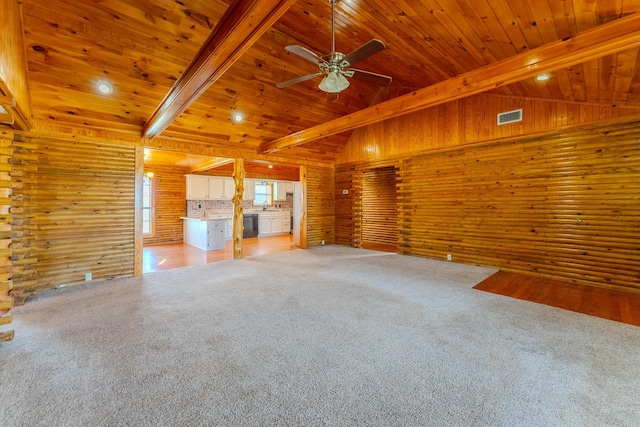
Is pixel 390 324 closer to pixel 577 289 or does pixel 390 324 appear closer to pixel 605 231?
pixel 577 289

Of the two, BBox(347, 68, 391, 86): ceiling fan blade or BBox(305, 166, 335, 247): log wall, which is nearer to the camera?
BBox(347, 68, 391, 86): ceiling fan blade

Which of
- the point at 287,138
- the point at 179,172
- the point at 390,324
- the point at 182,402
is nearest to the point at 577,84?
the point at 390,324

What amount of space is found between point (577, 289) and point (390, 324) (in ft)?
11.0

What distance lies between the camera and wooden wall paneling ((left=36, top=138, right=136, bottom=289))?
4090 millimetres

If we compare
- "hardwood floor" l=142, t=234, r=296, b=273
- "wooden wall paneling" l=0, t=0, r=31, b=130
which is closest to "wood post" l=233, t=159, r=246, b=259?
"hardwood floor" l=142, t=234, r=296, b=273

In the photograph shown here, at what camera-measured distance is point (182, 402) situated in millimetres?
1700

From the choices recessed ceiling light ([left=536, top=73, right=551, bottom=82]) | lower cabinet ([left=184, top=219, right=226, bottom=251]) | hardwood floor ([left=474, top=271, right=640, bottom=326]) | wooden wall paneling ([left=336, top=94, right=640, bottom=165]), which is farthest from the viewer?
lower cabinet ([left=184, top=219, right=226, bottom=251])

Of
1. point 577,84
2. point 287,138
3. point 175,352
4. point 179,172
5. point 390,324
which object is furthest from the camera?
point 179,172

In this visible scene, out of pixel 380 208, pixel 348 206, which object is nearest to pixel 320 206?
pixel 348 206

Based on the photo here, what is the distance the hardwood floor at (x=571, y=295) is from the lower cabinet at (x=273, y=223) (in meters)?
7.87

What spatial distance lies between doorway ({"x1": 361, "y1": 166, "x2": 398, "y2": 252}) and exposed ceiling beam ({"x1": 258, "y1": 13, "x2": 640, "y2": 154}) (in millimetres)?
4761

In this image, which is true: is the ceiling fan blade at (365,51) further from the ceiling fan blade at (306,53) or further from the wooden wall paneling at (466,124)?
the wooden wall paneling at (466,124)

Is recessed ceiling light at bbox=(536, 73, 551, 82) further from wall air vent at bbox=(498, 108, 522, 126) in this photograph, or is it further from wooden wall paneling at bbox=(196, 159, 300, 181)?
wooden wall paneling at bbox=(196, 159, 300, 181)

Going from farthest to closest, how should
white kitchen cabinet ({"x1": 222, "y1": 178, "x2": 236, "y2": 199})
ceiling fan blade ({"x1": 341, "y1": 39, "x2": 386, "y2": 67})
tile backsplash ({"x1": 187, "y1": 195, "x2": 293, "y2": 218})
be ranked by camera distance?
white kitchen cabinet ({"x1": 222, "y1": 178, "x2": 236, "y2": 199})
tile backsplash ({"x1": 187, "y1": 195, "x2": 293, "y2": 218})
ceiling fan blade ({"x1": 341, "y1": 39, "x2": 386, "y2": 67})
